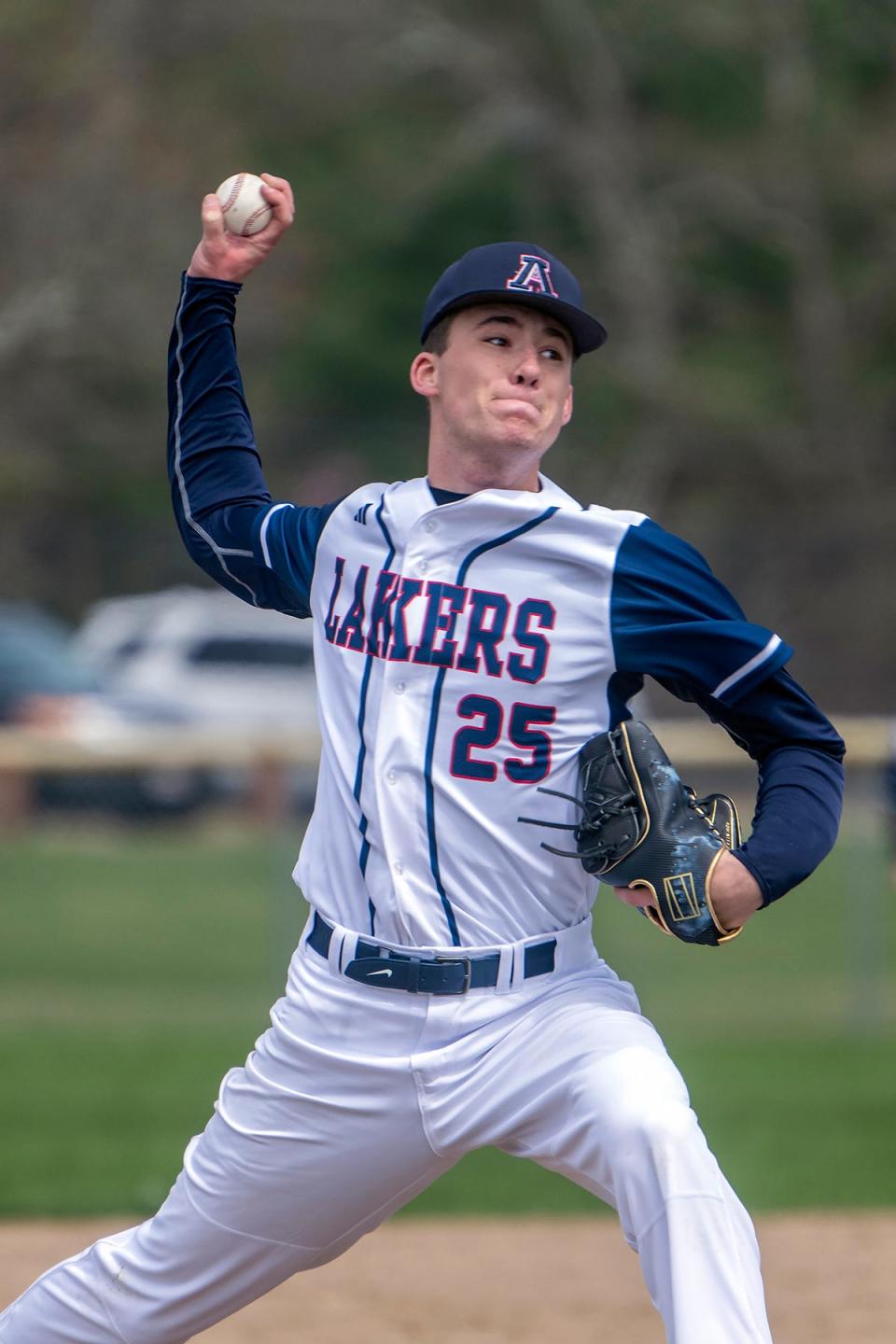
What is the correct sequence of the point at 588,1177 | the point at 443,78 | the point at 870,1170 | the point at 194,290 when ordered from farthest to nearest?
the point at 443,78
the point at 870,1170
the point at 194,290
the point at 588,1177

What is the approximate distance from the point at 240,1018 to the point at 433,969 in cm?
599

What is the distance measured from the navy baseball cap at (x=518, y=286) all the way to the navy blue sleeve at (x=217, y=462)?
0.48 metres

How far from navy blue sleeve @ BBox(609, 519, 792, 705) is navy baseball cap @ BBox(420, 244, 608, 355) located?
0.35 meters

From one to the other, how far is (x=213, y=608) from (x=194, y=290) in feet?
50.7

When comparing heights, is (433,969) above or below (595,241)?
below

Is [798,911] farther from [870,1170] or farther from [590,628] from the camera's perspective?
[590,628]

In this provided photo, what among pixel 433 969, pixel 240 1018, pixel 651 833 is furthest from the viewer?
pixel 240 1018

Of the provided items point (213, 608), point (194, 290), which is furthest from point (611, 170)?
point (194, 290)

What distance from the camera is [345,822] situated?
3.21 m

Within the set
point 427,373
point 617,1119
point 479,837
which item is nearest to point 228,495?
point 427,373

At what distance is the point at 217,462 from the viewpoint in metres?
3.63

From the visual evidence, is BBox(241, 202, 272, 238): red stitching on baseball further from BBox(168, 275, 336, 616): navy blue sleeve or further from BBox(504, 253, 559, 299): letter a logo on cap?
BBox(504, 253, 559, 299): letter a logo on cap

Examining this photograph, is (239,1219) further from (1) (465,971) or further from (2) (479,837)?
(2) (479,837)

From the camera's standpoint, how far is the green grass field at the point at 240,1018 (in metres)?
6.73
